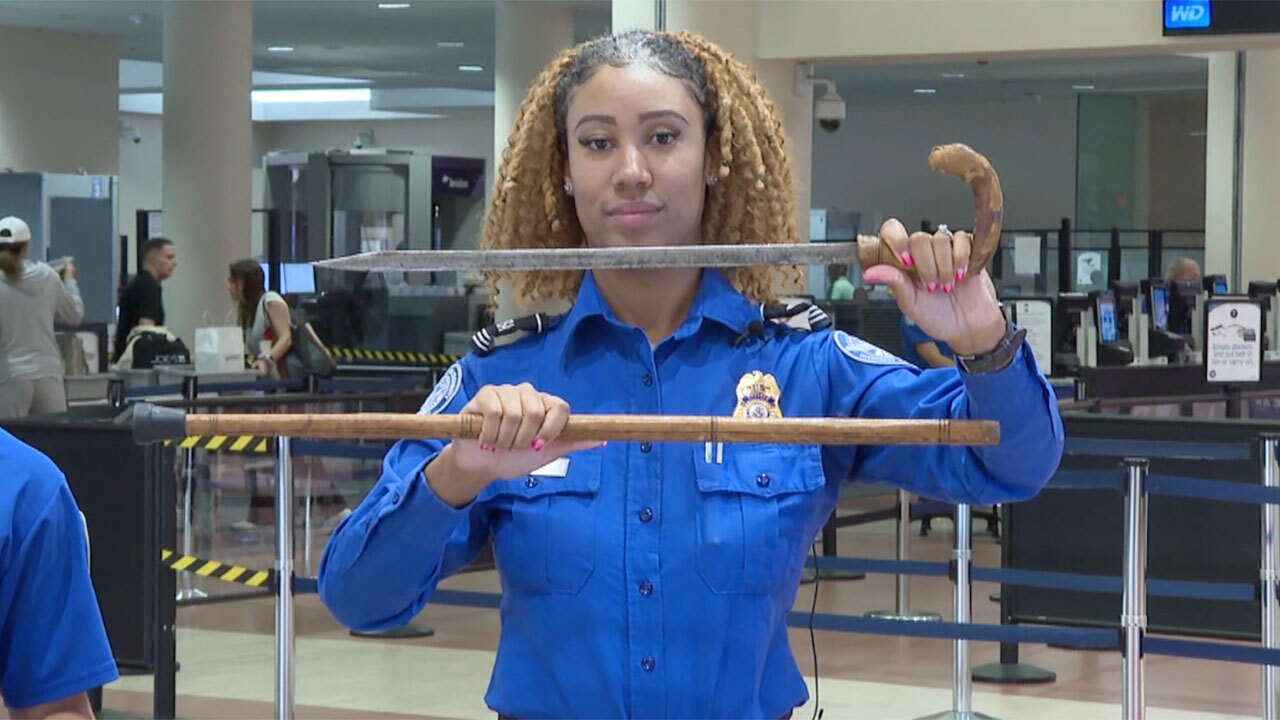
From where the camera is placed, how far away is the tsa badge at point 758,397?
214 cm

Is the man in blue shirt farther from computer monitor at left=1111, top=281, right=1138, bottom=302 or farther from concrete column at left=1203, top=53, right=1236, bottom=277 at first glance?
concrete column at left=1203, top=53, right=1236, bottom=277

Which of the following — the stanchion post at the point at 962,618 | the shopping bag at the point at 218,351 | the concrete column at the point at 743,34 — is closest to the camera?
the stanchion post at the point at 962,618

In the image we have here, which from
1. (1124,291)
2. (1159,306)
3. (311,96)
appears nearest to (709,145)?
(1124,291)

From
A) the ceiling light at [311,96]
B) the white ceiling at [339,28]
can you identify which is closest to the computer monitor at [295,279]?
the white ceiling at [339,28]

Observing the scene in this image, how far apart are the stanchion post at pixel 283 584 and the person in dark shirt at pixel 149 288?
7.98m

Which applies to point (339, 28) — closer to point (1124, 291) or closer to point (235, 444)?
point (1124, 291)

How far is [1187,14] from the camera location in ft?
39.4

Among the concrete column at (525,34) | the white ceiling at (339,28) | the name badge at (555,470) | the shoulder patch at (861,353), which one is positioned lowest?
the name badge at (555,470)

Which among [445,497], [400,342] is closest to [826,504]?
[445,497]

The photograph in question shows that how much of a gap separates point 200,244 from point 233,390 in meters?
8.72

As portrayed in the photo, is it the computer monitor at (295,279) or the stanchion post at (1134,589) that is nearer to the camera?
the stanchion post at (1134,589)

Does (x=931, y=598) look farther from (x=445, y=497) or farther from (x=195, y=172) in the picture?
(x=195, y=172)

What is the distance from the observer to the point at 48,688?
193 cm

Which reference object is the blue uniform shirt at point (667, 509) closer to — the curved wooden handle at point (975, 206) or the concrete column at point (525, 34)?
the curved wooden handle at point (975, 206)
